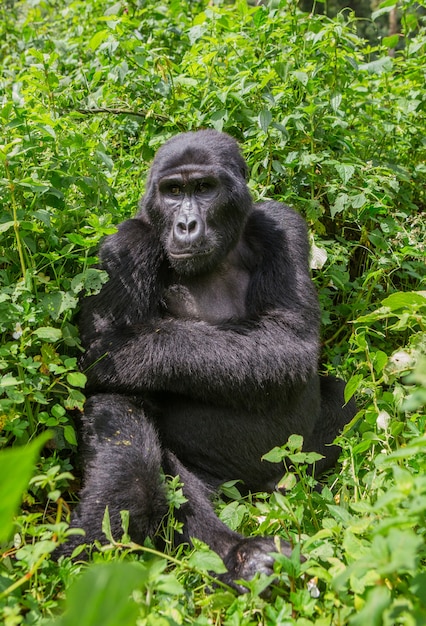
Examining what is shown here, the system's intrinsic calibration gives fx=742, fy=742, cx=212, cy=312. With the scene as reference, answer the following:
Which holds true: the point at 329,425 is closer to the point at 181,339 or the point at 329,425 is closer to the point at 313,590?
the point at 181,339

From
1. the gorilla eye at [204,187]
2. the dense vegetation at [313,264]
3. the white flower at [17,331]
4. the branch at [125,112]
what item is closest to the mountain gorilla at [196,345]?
the gorilla eye at [204,187]

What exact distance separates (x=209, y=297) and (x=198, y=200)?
505 millimetres

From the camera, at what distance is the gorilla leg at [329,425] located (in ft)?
13.4

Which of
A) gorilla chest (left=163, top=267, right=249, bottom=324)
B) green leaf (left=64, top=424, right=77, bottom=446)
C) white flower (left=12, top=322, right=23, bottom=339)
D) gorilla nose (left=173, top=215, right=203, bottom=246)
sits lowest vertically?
green leaf (left=64, top=424, right=77, bottom=446)

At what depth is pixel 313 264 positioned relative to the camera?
177 inches

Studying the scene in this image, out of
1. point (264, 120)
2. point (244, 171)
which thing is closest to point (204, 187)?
point (244, 171)

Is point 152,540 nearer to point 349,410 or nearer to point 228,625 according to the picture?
point 228,625

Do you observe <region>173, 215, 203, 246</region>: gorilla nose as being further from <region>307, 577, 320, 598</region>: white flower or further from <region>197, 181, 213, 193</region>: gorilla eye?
<region>307, 577, 320, 598</region>: white flower

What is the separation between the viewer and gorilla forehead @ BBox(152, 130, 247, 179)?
387cm

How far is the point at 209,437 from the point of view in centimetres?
353

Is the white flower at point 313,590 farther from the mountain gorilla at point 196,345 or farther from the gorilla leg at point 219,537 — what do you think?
the mountain gorilla at point 196,345

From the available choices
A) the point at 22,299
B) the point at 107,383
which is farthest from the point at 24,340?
the point at 107,383

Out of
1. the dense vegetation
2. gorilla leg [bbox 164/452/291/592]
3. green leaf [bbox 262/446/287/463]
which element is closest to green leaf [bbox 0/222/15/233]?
the dense vegetation

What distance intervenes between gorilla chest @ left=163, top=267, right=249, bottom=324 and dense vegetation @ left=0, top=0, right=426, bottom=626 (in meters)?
0.47
